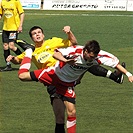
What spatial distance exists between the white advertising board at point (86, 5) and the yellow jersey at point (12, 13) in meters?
20.1

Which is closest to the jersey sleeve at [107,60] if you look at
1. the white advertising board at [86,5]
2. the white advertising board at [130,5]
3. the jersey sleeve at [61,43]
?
the jersey sleeve at [61,43]

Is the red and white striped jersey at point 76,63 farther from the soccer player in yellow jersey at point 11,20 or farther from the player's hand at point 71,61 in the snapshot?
the soccer player in yellow jersey at point 11,20

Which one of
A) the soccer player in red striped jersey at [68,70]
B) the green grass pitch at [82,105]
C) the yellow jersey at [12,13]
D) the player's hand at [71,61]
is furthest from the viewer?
the yellow jersey at [12,13]

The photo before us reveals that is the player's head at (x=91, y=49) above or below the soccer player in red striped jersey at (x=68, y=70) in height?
above

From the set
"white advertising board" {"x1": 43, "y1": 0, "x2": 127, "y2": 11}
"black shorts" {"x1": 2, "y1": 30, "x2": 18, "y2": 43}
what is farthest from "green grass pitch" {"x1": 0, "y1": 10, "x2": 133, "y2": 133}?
"white advertising board" {"x1": 43, "y1": 0, "x2": 127, "y2": 11}

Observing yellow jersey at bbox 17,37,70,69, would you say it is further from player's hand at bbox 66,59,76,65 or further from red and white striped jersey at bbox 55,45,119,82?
player's hand at bbox 66,59,76,65

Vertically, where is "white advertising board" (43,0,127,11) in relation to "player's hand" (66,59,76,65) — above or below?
below

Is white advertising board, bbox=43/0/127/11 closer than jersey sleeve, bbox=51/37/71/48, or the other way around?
jersey sleeve, bbox=51/37/71/48

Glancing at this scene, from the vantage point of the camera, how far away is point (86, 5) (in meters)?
37.4

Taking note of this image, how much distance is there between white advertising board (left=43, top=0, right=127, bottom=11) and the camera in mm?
37062

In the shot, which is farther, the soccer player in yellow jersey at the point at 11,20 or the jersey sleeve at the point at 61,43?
the soccer player in yellow jersey at the point at 11,20

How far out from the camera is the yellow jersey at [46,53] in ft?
31.4

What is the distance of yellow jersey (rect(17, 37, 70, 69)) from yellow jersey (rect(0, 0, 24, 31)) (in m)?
7.32

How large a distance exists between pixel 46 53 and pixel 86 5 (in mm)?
28003
